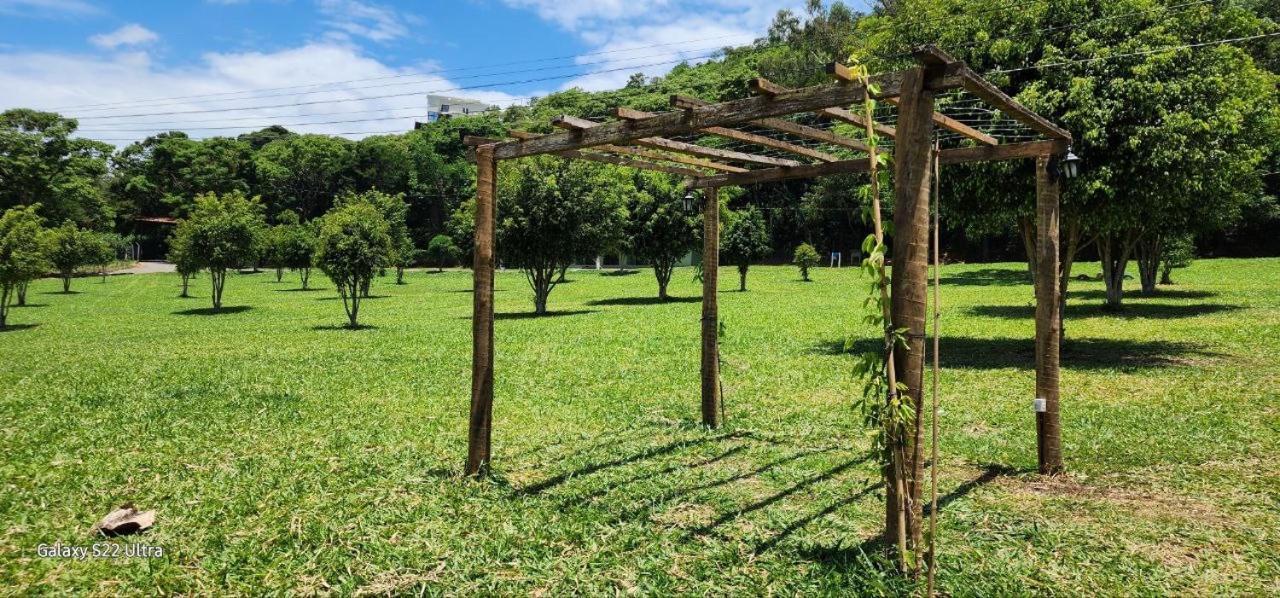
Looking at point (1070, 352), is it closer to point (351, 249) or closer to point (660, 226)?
point (351, 249)

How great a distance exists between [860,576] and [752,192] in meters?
50.9

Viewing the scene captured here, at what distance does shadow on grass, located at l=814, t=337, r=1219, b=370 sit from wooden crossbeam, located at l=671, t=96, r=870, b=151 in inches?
247

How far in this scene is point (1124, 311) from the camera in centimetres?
1956

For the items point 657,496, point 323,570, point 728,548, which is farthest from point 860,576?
point 323,570

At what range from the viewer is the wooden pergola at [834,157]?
378 centimetres

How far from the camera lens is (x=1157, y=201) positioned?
10906mm

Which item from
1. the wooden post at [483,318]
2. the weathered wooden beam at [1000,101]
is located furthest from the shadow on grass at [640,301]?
the weathered wooden beam at [1000,101]

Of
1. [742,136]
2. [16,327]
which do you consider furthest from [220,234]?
[742,136]

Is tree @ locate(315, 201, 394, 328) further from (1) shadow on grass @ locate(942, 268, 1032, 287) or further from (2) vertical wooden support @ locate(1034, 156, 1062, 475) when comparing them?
(1) shadow on grass @ locate(942, 268, 1032, 287)

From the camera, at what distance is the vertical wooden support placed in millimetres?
5746

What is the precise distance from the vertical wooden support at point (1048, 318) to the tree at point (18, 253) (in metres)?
22.9

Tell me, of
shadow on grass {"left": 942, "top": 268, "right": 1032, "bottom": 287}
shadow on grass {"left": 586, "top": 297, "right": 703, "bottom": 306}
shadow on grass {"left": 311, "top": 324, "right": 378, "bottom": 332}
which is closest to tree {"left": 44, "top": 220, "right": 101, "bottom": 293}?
shadow on grass {"left": 311, "top": 324, "right": 378, "bottom": 332}

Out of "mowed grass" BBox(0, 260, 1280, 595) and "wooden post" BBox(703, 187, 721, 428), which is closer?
"mowed grass" BBox(0, 260, 1280, 595)

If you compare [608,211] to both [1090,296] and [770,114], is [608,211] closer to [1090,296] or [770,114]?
[1090,296]
